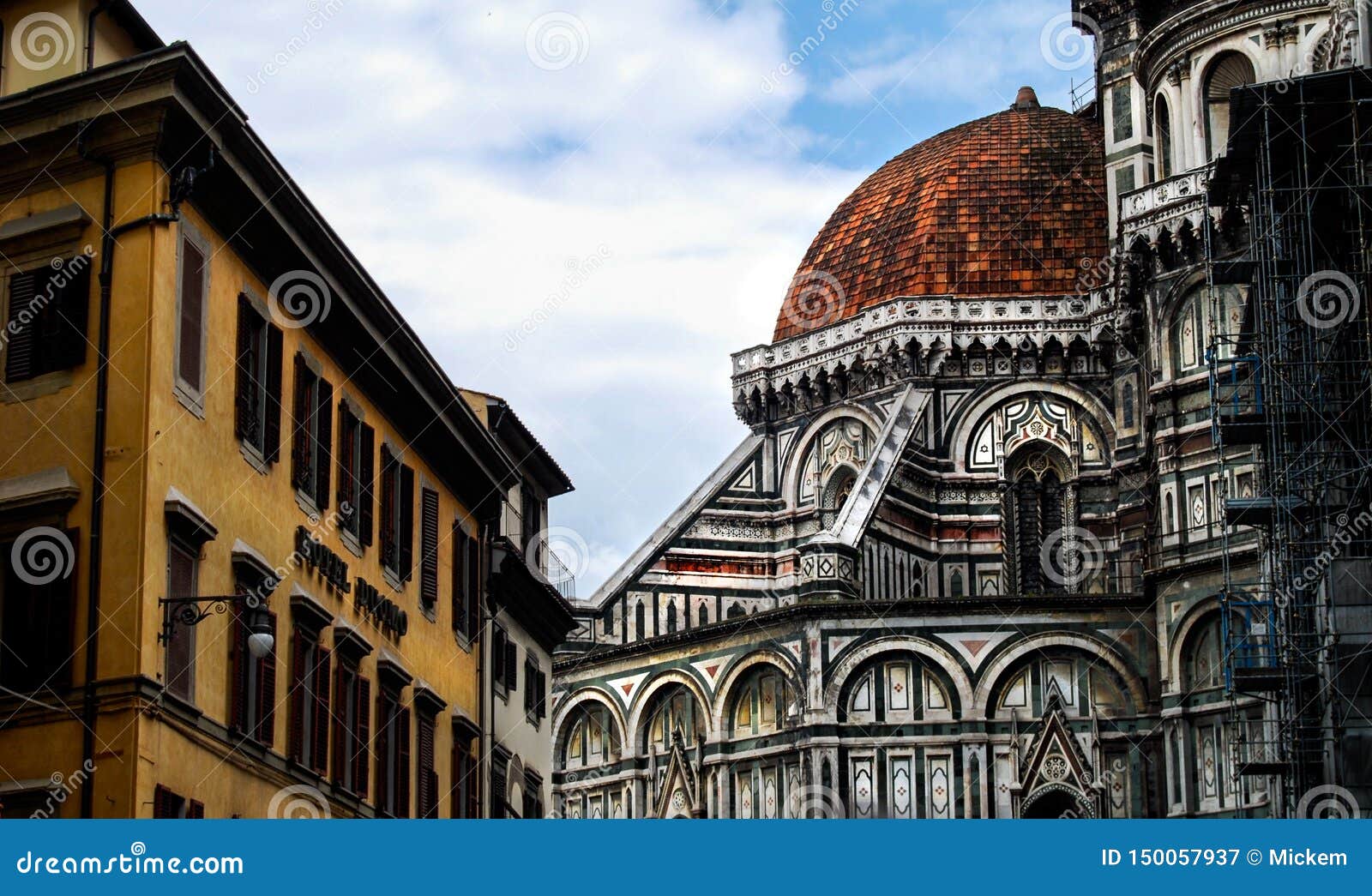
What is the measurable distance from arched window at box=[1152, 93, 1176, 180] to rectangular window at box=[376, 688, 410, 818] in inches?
1172

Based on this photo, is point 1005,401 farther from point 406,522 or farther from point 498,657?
point 406,522

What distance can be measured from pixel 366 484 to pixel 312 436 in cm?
257

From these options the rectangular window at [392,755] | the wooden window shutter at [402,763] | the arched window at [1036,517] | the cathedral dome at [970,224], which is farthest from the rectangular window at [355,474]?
the cathedral dome at [970,224]

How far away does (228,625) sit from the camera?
91.6 feet

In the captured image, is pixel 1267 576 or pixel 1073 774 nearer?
pixel 1267 576

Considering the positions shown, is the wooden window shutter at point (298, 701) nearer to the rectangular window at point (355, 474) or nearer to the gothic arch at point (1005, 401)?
the rectangular window at point (355, 474)

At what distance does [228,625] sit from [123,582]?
2.45 meters

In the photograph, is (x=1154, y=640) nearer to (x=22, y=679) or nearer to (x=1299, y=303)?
(x=1299, y=303)

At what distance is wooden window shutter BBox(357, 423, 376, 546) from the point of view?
33.5 meters

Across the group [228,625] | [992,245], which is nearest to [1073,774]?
[992,245]

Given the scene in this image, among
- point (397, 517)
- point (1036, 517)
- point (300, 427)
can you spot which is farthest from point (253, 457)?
point (1036, 517)

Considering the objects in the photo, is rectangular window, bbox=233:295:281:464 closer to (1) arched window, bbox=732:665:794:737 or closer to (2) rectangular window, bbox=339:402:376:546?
(2) rectangular window, bbox=339:402:376:546

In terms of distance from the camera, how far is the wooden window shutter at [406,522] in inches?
1400

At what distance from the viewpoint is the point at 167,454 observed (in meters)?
26.3
